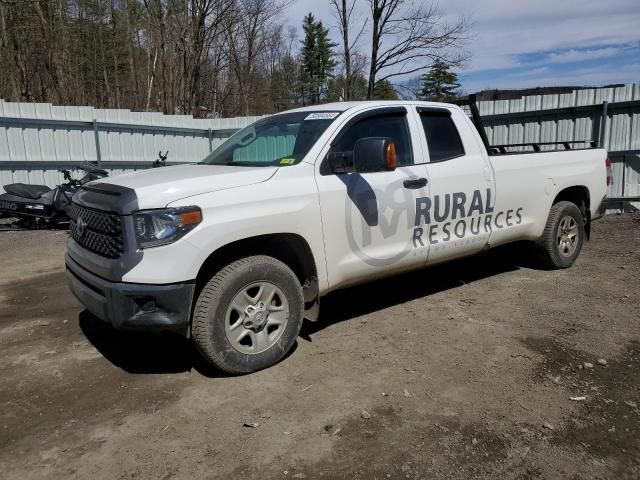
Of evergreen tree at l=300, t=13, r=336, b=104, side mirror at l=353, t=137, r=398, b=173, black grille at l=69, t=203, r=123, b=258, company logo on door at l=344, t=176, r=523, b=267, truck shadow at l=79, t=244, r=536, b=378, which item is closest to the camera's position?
black grille at l=69, t=203, r=123, b=258

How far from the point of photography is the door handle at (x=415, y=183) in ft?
14.1

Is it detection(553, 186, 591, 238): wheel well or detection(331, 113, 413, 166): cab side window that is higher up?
detection(331, 113, 413, 166): cab side window

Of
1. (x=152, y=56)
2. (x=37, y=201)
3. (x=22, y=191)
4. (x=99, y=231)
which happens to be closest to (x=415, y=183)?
(x=99, y=231)

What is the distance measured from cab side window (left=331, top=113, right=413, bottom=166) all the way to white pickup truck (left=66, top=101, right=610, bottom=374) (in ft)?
0.04

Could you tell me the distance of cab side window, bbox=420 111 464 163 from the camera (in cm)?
468

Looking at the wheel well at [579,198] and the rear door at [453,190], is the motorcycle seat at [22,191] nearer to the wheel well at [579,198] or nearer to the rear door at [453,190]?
the rear door at [453,190]

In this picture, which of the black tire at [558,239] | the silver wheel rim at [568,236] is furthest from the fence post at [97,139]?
the silver wheel rim at [568,236]

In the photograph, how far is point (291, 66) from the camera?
4744 centimetres

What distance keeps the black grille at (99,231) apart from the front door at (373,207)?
144 centimetres

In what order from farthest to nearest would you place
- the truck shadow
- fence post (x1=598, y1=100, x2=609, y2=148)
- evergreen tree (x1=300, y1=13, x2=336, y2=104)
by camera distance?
1. evergreen tree (x1=300, y1=13, x2=336, y2=104)
2. fence post (x1=598, y1=100, x2=609, y2=148)
3. the truck shadow

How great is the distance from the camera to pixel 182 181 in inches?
133

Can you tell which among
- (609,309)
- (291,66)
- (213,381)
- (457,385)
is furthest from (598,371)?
(291,66)

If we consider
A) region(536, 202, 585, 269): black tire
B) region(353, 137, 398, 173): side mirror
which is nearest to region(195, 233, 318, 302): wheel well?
region(353, 137, 398, 173): side mirror

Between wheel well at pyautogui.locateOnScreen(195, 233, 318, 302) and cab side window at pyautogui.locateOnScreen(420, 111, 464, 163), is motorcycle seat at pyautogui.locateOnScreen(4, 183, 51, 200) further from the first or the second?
cab side window at pyautogui.locateOnScreen(420, 111, 464, 163)
